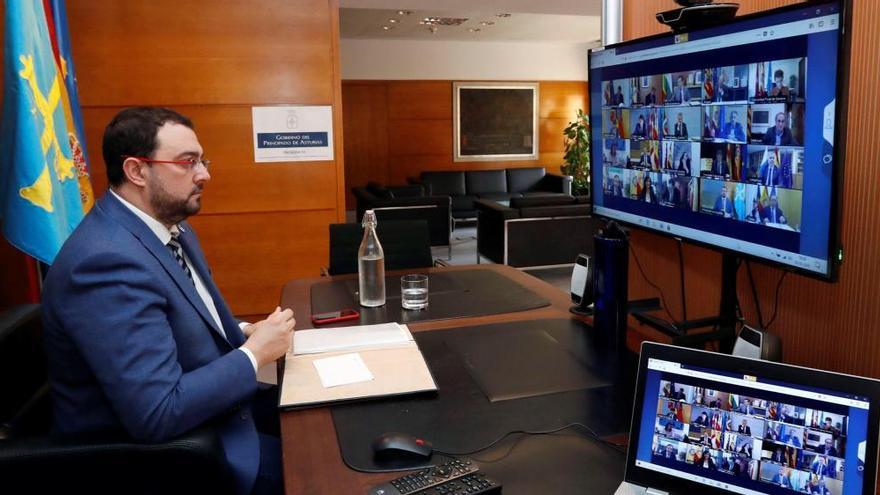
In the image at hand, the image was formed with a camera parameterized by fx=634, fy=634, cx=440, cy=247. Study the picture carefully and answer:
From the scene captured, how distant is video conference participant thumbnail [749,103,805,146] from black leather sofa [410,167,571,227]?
786 centimetres

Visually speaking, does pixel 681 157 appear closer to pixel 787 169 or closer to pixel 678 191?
pixel 678 191

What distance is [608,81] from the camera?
5.98ft

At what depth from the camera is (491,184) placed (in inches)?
382

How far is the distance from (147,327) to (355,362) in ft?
1.52

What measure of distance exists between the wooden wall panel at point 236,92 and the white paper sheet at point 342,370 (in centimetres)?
265

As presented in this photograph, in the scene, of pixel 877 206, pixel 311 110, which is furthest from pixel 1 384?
pixel 311 110

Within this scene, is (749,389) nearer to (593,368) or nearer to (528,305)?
(593,368)

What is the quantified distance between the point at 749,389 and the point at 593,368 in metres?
0.56

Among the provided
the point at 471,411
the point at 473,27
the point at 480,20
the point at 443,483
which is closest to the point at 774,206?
the point at 471,411

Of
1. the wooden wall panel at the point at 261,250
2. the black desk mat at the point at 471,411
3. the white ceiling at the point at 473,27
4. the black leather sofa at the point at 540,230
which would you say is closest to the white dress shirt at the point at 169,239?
the black desk mat at the point at 471,411

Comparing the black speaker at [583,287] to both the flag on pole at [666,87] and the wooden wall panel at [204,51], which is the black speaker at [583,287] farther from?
the wooden wall panel at [204,51]

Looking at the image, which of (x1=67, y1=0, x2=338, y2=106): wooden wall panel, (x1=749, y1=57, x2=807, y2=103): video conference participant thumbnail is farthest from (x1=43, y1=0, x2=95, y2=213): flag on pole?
(x1=749, y1=57, x2=807, y2=103): video conference participant thumbnail

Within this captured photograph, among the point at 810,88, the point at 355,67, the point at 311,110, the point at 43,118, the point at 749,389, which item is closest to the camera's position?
the point at 749,389

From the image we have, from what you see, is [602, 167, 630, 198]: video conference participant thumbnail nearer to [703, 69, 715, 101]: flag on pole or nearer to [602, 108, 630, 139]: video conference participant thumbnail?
[602, 108, 630, 139]: video conference participant thumbnail
